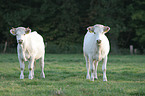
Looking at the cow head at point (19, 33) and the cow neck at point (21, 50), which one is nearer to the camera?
the cow head at point (19, 33)

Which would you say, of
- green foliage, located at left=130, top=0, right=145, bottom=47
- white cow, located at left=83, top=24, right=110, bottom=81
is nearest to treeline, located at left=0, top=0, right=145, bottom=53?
green foliage, located at left=130, top=0, right=145, bottom=47

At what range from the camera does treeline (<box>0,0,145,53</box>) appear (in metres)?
37.1

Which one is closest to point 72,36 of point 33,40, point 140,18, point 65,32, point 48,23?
point 65,32

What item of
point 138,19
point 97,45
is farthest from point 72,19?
point 97,45

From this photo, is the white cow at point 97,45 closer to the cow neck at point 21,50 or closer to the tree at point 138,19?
the cow neck at point 21,50

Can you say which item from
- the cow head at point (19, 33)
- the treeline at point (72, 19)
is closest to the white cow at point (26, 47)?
the cow head at point (19, 33)

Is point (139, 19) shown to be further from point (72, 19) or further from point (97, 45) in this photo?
point (97, 45)

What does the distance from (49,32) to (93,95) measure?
→ 33211mm

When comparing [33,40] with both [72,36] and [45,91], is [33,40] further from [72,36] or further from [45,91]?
[72,36]

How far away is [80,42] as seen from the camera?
131ft

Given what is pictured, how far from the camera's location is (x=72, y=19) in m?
40.3

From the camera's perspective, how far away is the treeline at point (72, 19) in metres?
37.1

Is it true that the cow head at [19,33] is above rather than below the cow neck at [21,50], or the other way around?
above

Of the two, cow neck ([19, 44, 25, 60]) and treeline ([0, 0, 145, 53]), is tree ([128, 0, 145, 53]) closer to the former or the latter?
treeline ([0, 0, 145, 53])
